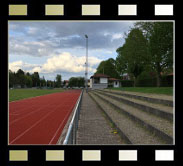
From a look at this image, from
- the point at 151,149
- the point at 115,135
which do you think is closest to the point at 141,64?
the point at 115,135

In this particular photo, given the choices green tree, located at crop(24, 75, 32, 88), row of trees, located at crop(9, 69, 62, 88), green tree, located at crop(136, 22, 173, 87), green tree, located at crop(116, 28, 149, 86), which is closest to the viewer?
green tree, located at crop(136, 22, 173, 87)

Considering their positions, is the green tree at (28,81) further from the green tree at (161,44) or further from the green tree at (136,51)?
the green tree at (161,44)

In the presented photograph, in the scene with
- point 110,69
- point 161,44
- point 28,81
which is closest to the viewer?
point 161,44

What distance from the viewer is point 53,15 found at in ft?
10.1

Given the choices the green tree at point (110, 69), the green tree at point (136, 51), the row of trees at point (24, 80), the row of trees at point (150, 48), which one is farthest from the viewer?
the row of trees at point (24, 80)

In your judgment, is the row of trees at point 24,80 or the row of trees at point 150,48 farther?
the row of trees at point 24,80

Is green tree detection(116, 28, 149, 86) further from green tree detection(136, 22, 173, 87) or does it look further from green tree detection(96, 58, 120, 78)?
green tree detection(96, 58, 120, 78)

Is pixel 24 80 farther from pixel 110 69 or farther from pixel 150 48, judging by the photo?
pixel 150 48

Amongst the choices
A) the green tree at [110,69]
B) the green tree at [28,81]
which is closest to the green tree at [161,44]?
the green tree at [110,69]

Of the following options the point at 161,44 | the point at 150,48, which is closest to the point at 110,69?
the point at 150,48

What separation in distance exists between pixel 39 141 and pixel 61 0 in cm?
370

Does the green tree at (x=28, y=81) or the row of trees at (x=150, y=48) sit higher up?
the row of trees at (x=150, y=48)

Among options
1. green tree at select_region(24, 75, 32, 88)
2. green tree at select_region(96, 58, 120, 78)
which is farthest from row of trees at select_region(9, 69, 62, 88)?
green tree at select_region(96, 58, 120, 78)

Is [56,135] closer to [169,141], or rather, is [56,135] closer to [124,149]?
[124,149]
